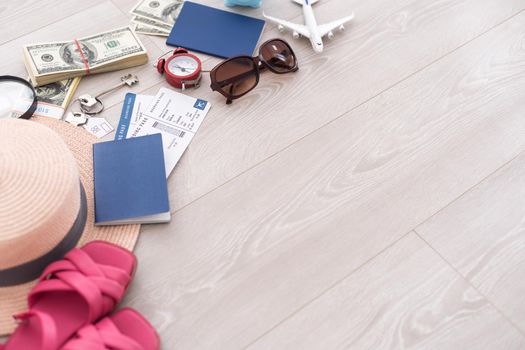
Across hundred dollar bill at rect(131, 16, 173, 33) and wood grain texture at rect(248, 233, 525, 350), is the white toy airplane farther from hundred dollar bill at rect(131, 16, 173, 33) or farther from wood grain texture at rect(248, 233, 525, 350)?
wood grain texture at rect(248, 233, 525, 350)

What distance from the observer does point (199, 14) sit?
1.24 m

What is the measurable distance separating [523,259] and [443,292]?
0.60 ft

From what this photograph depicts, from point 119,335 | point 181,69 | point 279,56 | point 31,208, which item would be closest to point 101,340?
point 119,335

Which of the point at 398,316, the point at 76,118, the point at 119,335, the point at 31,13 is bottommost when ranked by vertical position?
Answer: the point at 398,316

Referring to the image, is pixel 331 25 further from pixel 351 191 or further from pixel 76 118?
pixel 76 118

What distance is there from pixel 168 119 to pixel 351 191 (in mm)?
411

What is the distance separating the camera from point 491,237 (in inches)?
39.3

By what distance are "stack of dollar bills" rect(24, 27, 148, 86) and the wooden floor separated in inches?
1.2

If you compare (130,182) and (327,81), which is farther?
(327,81)

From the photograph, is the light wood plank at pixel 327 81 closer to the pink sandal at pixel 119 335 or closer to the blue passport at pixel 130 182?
the blue passport at pixel 130 182

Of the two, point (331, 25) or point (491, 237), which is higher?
point (331, 25)

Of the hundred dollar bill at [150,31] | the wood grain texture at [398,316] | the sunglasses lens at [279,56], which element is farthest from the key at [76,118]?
the wood grain texture at [398,316]

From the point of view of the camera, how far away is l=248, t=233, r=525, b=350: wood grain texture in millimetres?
869

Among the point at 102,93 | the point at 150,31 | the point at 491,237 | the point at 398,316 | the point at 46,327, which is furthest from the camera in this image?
the point at 150,31
